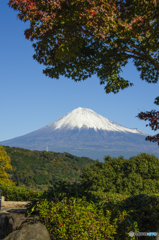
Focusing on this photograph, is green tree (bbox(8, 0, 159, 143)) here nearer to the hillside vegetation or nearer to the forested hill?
the hillside vegetation

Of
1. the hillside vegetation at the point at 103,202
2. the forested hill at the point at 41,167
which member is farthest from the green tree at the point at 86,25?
the forested hill at the point at 41,167

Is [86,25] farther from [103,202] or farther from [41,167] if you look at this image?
[41,167]

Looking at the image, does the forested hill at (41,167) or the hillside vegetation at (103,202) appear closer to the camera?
the hillside vegetation at (103,202)

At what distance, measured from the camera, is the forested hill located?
43.3m

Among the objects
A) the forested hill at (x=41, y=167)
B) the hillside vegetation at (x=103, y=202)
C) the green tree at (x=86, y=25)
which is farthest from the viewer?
the forested hill at (x=41, y=167)

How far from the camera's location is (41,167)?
49188 mm

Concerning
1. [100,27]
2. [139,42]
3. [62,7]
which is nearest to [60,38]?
[62,7]

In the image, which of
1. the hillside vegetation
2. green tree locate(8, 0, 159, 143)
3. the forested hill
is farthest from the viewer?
the forested hill

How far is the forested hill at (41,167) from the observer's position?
43325mm

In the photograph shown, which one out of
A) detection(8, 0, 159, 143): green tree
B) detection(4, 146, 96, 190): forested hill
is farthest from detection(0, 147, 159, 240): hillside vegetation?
detection(4, 146, 96, 190): forested hill

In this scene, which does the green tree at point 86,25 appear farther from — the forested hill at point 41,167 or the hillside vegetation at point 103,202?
the forested hill at point 41,167

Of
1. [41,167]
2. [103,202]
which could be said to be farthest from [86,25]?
[41,167]

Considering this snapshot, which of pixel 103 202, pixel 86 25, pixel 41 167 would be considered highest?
pixel 86 25

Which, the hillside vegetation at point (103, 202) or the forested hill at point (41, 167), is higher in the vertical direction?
the hillside vegetation at point (103, 202)
